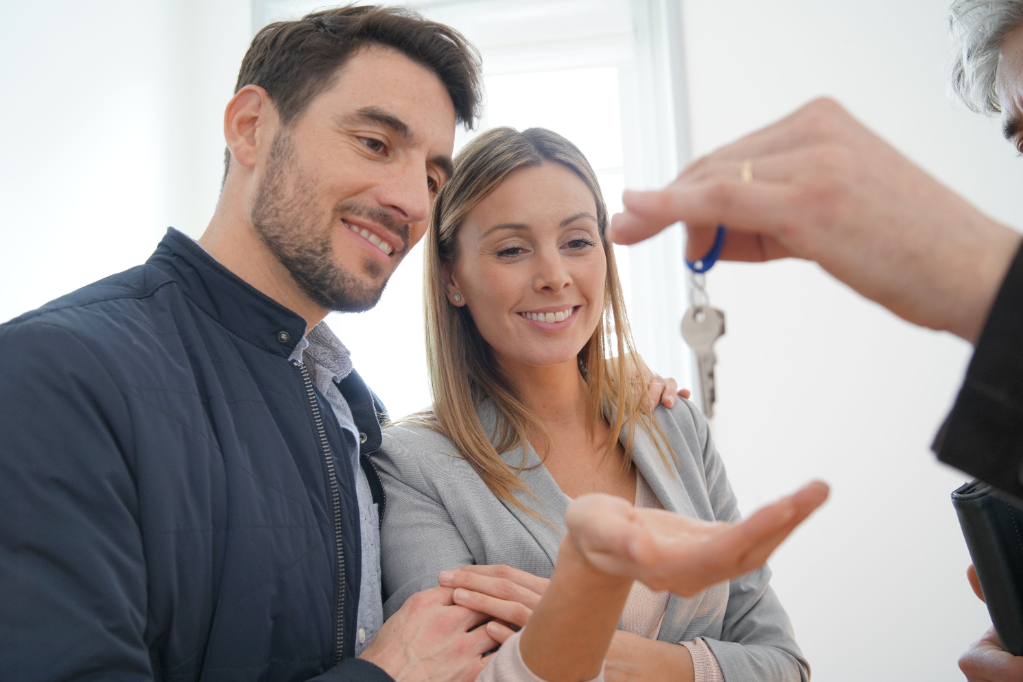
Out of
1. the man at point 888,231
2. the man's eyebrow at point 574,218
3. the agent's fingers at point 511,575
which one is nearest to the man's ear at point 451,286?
the man's eyebrow at point 574,218

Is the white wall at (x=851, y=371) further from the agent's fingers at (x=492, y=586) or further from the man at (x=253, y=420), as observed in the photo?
the agent's fingers at (x=492, y=586)

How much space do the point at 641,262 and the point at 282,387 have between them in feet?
8.29

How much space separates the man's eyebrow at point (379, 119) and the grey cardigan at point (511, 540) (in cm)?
66

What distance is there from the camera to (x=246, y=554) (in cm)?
113

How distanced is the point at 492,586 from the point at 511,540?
0.18 metres

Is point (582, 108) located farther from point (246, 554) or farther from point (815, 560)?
point (246, 554)

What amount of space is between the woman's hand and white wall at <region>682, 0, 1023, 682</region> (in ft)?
8.28

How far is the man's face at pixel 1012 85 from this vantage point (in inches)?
59.4

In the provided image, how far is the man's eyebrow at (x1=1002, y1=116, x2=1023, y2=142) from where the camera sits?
59.9 inches

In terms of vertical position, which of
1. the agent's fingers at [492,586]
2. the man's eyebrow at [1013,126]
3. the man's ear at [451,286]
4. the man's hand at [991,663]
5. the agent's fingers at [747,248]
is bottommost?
the man's hand at [991,663]

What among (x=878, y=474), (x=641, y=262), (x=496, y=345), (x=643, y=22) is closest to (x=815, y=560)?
(x=878, y=474)

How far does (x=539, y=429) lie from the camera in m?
1.76

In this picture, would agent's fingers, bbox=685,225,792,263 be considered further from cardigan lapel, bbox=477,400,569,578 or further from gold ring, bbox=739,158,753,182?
cardigan lapel, bbox=477,400,569,578

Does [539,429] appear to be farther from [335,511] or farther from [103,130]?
[103,130]
